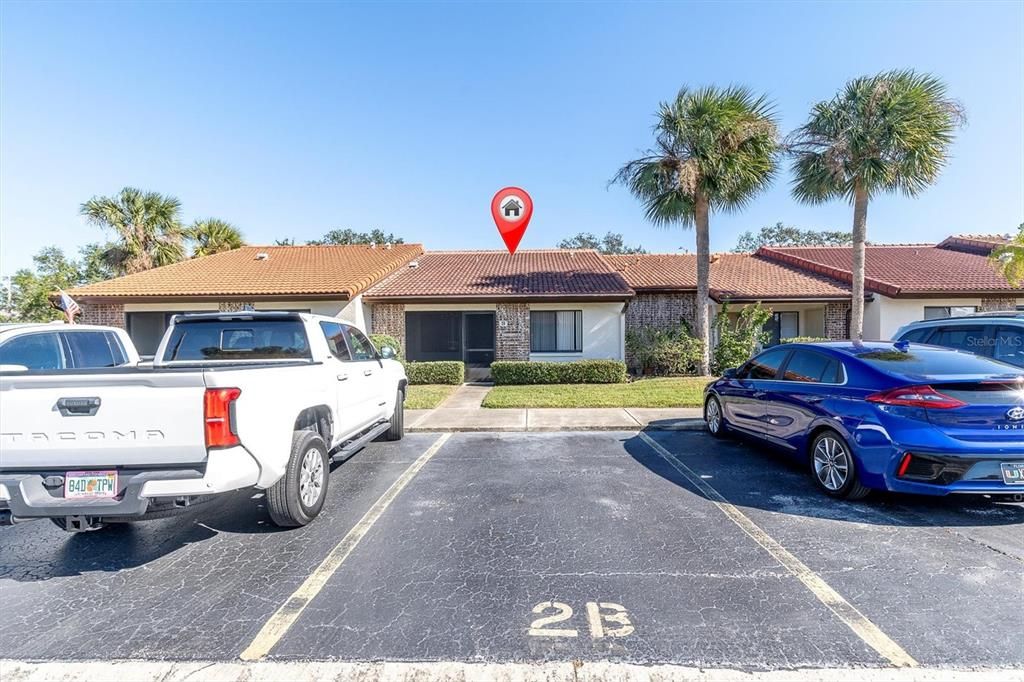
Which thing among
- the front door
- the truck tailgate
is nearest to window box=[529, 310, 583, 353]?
the front door

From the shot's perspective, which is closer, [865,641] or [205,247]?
[865,641]

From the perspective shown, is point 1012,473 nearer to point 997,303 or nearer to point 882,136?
point 882,136

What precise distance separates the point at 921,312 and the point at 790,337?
13.3ft

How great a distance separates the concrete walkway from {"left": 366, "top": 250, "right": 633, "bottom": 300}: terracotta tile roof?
6044mm

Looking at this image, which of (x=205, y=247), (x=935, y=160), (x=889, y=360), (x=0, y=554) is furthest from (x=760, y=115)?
(x=205, y=247)

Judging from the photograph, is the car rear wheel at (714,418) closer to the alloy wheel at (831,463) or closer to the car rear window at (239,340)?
the alloy wheel at (831,463)

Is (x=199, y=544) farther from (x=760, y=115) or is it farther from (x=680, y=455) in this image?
(x=760, y=115)

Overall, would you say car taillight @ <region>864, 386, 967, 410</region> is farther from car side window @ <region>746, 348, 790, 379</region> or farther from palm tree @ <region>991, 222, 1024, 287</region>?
palm tree @ <region>991, 222, 1024, 287</region>

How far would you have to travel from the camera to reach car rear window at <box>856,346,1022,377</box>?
4.53 meters

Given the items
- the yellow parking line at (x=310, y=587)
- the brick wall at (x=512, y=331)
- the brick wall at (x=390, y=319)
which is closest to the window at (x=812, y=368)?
the yellow parking line at (x=310, y=587)

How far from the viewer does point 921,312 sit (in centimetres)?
1664

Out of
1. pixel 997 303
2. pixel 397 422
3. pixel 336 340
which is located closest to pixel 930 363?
pixel 336 340

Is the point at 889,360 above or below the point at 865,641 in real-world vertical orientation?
above

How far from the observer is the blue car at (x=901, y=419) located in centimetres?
408
